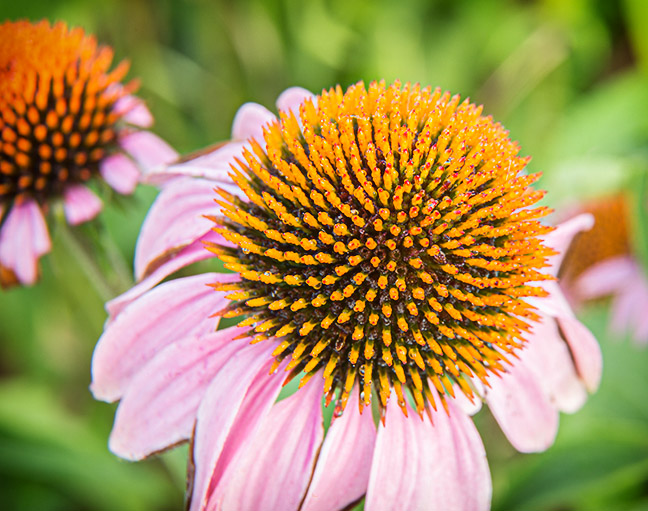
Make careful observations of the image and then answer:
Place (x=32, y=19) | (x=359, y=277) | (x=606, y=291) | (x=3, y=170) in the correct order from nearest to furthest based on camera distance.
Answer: (x=359, y=277)
(x=3, y=170)
(x=606, y=291)
(x=32, y=19)

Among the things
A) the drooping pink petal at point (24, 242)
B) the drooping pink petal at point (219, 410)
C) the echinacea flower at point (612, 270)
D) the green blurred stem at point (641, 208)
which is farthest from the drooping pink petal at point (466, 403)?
the echinacea flower at point (612, 270)

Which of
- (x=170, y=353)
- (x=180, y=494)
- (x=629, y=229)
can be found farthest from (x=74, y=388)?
(x=629, y=229)

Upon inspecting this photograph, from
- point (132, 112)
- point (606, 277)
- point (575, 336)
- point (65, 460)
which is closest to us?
point (575, 336)

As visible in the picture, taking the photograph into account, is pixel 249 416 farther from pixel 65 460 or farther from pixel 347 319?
pixel 65 460

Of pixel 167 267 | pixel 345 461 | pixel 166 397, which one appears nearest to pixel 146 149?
pixel 167 267

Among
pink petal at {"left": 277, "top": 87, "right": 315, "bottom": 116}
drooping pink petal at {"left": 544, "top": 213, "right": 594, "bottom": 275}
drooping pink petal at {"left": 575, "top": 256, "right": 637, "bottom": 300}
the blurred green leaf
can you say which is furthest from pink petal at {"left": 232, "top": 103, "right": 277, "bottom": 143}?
drooping pink petal at {"left": 575, "top": 256, "right": 637, "bottom": 300}

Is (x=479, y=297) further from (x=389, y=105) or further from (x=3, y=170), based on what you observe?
(x=3, y=170)

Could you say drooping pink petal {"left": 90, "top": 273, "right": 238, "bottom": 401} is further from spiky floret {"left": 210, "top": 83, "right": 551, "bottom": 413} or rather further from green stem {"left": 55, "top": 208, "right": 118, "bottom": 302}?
green stem {"left": 55, "top": 208, "right": 118, "bottom": 302}

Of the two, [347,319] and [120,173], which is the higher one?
[120,173]
